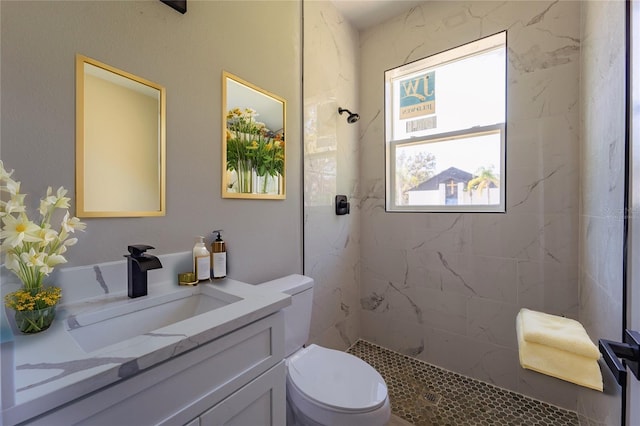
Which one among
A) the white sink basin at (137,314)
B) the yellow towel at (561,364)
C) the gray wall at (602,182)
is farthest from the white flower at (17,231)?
the gray wall at (602,182)

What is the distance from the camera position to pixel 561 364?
82cm

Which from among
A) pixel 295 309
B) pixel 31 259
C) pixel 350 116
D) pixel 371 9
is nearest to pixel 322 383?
pixel 295 309

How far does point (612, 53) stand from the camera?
0.93 meters

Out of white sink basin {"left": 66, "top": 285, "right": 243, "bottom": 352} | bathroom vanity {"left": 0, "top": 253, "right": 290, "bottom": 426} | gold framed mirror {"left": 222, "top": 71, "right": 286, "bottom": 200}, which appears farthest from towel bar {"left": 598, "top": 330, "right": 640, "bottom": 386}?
gold framed mirror {"left": 222, "top": 71, "right": 286, "bottom": 200}

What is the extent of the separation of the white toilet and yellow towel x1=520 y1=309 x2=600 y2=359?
0.60m

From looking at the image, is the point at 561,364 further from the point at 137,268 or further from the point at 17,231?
the point at 17,231

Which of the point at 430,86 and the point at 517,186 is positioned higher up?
the point at 430,86

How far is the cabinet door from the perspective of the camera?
29.1 inches

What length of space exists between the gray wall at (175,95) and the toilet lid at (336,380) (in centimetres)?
49

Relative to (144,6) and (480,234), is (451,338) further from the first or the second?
(144,6)

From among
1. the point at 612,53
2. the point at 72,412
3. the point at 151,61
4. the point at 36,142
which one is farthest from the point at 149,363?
the point at 612,53

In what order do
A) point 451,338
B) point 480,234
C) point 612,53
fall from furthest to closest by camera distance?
point 451,338
point 480,234
point 612,53

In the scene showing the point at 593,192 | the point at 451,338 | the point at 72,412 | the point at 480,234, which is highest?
the point at 593,192

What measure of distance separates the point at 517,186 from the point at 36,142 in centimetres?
224
